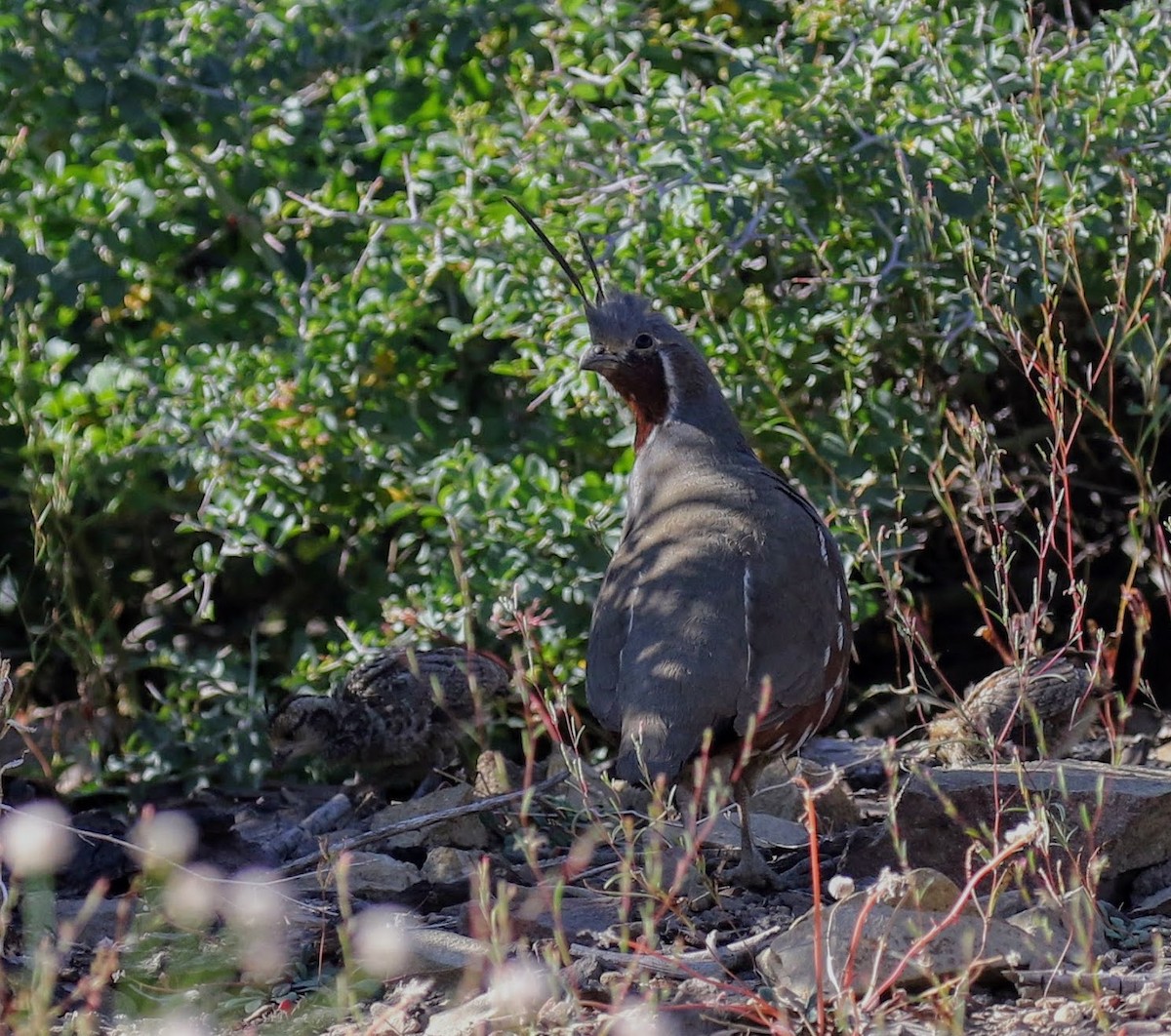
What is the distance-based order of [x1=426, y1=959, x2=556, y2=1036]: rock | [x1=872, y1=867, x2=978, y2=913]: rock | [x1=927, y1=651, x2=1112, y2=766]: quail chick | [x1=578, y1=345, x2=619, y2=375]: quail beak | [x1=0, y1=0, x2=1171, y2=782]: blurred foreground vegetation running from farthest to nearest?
[x1=0, y1=0, x2=1171, y2=782]: blurred foreground vegetation → [x1=578, y1=345, x2=619, y2=375]: quail beak → [x1=927, y1=651, x2=1112, y2=766]: quail chick → [x1=872, y1=867, x2=978, y2=913]: rock → [x1=426, y1=959, x2=556, y2=1036]: rock

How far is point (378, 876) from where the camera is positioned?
13.6 feet

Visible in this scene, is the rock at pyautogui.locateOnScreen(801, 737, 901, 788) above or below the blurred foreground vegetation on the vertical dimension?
below

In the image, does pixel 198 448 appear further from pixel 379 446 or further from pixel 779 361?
pixel 779 361

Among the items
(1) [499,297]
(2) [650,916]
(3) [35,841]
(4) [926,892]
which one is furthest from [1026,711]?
(3) [35,841]

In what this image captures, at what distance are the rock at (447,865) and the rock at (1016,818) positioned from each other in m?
0.90

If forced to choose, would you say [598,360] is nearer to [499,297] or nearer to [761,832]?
[499,297]

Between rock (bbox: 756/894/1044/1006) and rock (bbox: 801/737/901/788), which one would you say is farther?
rock (bbox: 801/737/901/788)

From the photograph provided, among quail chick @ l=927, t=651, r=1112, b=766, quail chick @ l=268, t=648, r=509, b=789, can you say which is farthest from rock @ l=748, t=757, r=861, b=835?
quail chick @ l=268, t=648, r=509, b=789

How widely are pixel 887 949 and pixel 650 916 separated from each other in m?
0.43

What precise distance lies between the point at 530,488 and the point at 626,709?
5.50ft

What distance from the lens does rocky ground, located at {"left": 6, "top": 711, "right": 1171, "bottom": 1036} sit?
2.95m

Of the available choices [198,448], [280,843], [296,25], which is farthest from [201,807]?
[296,25]

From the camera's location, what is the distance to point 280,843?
179 inches

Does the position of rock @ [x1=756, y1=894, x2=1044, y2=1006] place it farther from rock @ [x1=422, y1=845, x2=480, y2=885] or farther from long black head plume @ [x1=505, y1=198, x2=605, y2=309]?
long black head plume @ [x1=505, y1=198, x2=605, y2=309]
